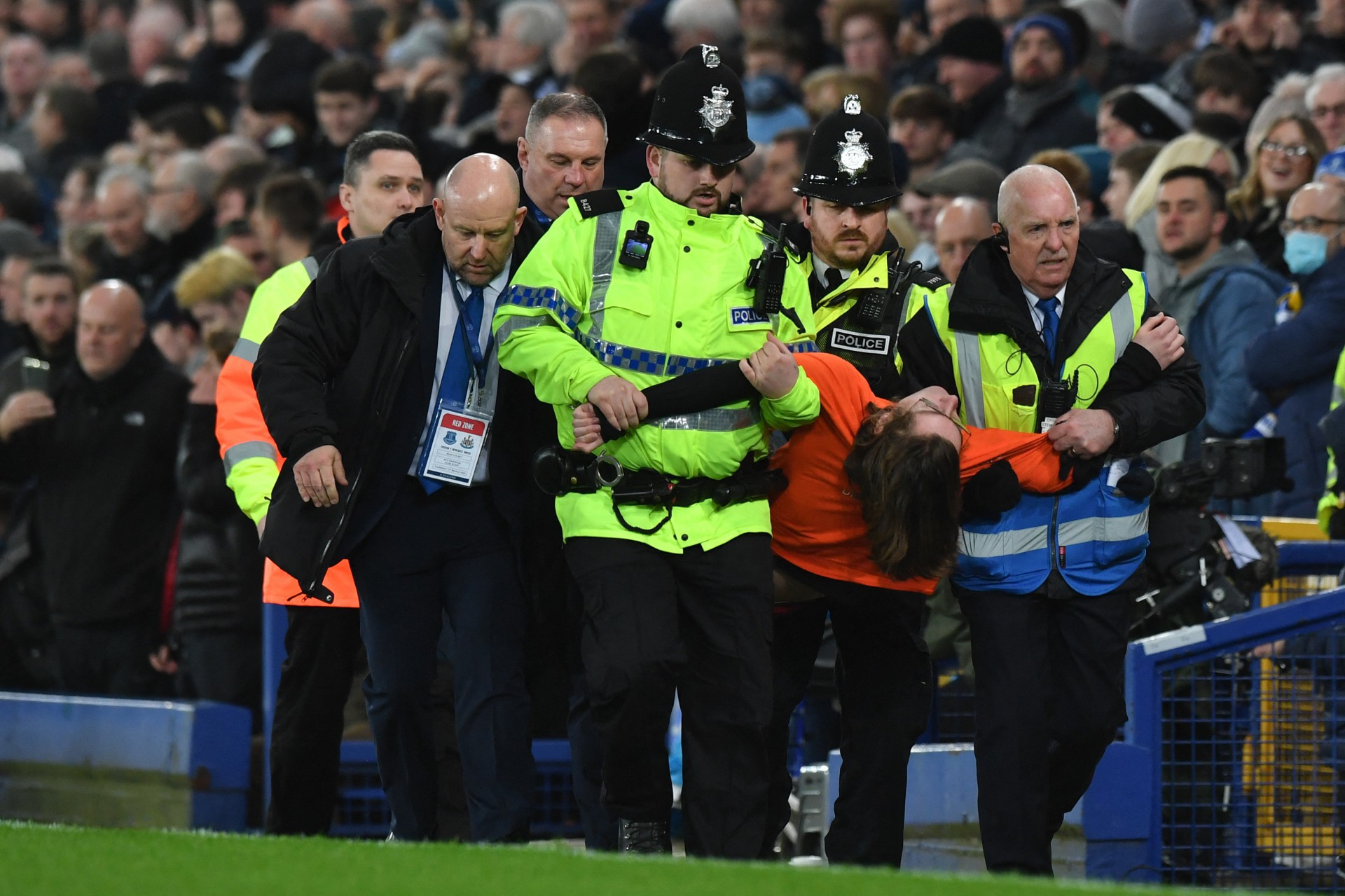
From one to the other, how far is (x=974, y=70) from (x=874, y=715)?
5797 mm

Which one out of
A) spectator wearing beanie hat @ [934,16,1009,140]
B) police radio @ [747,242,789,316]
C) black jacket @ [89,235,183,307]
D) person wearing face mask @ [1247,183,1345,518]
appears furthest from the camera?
black jacket @ [89,235,183,307]

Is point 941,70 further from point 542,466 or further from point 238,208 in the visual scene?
point 542,466

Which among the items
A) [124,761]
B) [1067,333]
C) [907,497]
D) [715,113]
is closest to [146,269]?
[124,761]

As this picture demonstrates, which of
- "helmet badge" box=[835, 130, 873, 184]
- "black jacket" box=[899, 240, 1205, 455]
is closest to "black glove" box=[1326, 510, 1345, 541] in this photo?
"black jacket" box=[899, 240, 1205, 455]

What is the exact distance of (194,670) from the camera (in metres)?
9.12

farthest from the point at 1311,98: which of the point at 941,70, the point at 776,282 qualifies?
the point at 776,282

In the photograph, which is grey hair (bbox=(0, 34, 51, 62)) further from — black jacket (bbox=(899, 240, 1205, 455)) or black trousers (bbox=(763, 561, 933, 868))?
black trousers (bbox=(763, 561, 933, 868))

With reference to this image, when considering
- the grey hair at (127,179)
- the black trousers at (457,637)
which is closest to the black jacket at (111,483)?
the grey hair at (127,179)

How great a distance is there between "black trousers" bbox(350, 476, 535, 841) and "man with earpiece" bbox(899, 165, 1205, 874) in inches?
52.9

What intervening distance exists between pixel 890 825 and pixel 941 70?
237 inches

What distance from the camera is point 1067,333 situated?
621 centimetres

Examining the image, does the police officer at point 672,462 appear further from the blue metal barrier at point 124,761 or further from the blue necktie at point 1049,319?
the blue metal barrier at point 124,761

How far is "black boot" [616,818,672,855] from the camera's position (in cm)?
571

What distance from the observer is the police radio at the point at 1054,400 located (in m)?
6.15
